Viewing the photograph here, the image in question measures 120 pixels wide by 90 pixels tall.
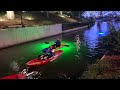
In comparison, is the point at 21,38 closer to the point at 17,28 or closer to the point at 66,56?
the point at 17,28

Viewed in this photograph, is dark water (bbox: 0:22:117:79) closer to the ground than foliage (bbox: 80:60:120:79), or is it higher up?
closer to the ground

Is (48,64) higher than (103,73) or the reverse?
the reverse

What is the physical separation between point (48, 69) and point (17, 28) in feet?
36.9

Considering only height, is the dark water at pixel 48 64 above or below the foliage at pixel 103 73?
below

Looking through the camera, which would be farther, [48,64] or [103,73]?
[48,64]

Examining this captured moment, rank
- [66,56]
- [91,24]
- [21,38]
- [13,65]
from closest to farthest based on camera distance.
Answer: [13,65]
[66,56]
[21,38]
[91,24]

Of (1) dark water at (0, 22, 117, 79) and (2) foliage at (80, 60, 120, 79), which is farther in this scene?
(1) dark water at (0, 22, 117, 79)

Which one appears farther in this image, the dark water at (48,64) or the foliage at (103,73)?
the dark water at (48,64)
